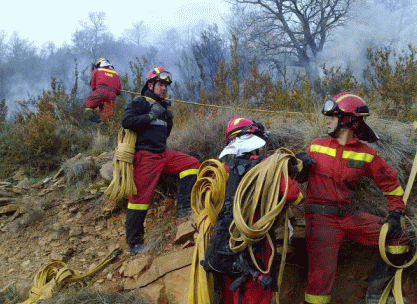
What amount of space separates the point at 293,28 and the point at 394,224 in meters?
18.4

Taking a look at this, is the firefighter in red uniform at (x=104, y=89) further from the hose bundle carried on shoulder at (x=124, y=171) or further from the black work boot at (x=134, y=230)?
the black work boot at (x=134, y=230)

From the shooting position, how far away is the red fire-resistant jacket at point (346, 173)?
3.69 meters

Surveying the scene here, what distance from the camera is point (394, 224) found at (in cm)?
355

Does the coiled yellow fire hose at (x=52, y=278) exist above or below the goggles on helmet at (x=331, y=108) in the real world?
below

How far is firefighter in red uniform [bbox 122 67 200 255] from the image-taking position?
4812mm

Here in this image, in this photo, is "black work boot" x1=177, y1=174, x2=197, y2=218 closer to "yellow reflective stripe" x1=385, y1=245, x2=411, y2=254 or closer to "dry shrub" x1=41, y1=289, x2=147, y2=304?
"dry shrub" x1=41, y1=289, x2=147, y2=304

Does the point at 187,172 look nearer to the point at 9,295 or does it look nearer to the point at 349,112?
the point at 349,112

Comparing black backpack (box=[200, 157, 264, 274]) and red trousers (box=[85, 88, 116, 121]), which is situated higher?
red trousers (box=[85, 88, 116, 121])

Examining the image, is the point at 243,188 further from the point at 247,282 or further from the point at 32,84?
the point at 32,84

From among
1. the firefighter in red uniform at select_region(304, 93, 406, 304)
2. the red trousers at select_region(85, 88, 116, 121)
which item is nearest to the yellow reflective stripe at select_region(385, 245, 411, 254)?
the firefighter in red uniform at select_region(304, 93, 406, 304)

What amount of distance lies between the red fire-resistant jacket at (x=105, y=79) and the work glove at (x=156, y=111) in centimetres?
343

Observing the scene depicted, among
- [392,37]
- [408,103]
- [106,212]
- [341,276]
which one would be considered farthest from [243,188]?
[392,37]

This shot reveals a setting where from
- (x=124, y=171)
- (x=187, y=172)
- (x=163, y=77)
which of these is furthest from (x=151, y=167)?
(x=163, y=77)

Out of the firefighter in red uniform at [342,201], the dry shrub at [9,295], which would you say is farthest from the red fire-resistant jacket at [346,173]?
the dry shrub at [9,295]
